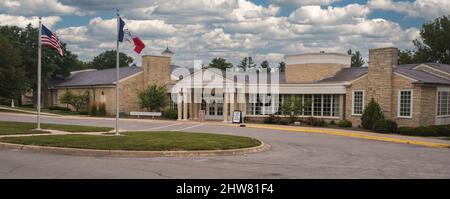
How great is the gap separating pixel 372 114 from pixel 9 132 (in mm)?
20393

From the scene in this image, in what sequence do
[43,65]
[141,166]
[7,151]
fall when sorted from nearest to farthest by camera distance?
[141,166], [7,151], [43,65]

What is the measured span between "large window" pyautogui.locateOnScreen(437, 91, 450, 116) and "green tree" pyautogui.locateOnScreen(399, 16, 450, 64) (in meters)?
41.2

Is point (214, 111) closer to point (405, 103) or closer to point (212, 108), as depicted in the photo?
point (212, 108)

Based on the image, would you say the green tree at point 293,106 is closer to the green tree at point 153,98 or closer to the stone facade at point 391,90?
the stone facade at point 391,90

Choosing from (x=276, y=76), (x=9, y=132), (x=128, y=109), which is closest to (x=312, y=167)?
(x=9, y=132)

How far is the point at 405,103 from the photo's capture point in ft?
A: 98.0

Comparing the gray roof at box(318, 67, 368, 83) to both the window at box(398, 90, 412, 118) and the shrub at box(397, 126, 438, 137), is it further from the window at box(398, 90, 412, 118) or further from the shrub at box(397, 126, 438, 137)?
the shrub at box(397, 126, 438, 137)

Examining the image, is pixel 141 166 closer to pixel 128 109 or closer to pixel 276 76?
pixel 276 76

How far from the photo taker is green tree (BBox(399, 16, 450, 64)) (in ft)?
230

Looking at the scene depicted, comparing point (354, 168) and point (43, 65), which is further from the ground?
point (43, 65)

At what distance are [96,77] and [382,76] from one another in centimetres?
3106

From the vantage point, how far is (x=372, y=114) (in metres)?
30.2

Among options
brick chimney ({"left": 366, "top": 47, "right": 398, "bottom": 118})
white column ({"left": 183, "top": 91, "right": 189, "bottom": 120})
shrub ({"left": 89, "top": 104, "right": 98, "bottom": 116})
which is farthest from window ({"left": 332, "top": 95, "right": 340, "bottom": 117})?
shrub ({"left": 89, "top": 104, "right": 98, "bottom": 116})

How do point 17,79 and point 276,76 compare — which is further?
point 17,79
